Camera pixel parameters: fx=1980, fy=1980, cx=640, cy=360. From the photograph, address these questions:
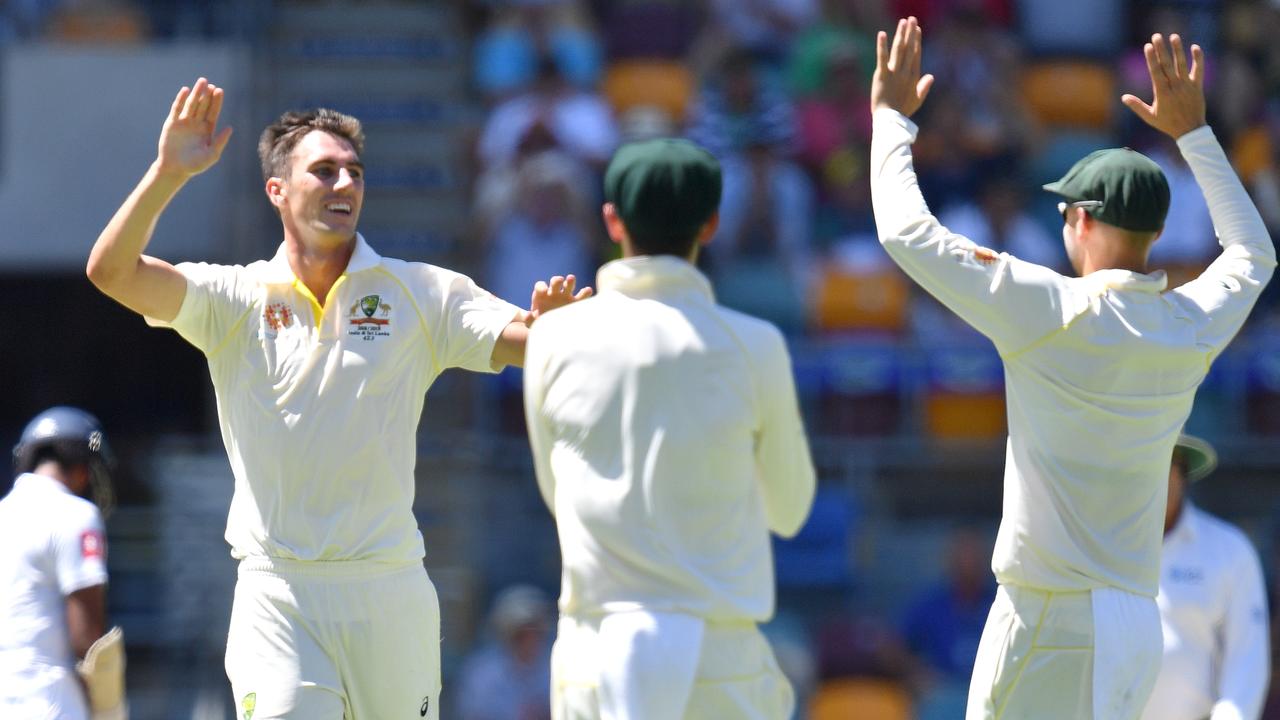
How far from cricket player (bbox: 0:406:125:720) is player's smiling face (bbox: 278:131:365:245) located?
1413mm

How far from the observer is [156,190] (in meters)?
5.09

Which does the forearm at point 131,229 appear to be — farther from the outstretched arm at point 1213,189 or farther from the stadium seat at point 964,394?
the stadium seat at point 964,394

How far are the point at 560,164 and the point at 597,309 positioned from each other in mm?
7420

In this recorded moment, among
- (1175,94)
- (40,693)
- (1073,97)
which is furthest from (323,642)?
(1073,97)

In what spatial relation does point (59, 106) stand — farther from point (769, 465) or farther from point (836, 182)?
point (769, 465)

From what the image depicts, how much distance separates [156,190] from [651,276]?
4.83 feet

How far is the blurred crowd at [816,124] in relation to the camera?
38.8 ft

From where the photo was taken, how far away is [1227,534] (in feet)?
21.3

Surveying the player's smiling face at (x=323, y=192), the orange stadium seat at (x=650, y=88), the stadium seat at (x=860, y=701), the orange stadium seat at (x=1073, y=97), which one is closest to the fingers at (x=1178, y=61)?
the player's smiling face at (x=323, y=192)

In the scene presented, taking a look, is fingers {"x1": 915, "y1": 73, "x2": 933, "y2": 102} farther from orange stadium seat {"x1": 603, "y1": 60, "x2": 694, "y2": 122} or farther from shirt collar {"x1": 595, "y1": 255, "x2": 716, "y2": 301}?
orange stadium seat {"x1": 603, "y1": 60, "x2": 694, "y2": 122}

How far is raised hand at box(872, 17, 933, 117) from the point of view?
5.20 meters

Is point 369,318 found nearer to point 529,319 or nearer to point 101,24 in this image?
point 529,319

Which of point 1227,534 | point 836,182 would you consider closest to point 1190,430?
point 836,182

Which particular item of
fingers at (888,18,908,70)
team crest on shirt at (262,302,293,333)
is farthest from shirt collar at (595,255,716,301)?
team crest on shirt at (262,302,293,333)
